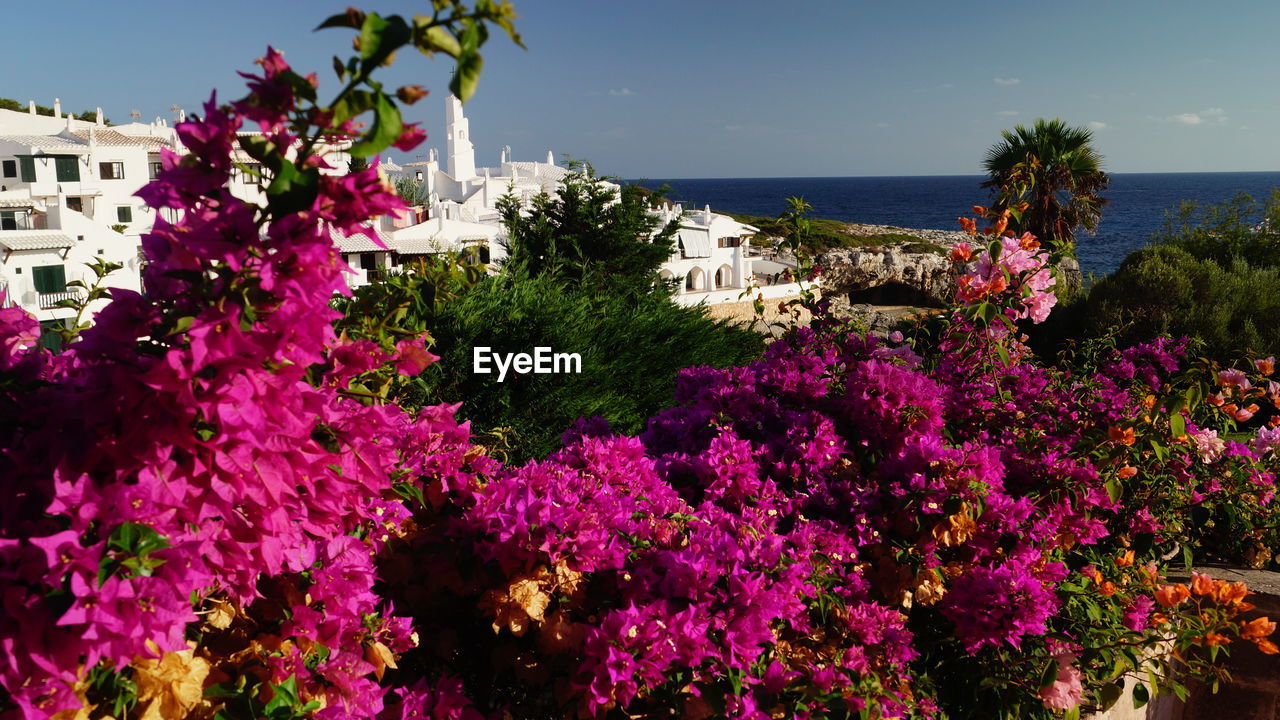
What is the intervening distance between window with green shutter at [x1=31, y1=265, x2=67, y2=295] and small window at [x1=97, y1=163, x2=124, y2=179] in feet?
31.1

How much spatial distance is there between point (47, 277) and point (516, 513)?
21.0 m

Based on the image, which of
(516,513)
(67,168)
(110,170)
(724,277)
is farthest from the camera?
(110,170)

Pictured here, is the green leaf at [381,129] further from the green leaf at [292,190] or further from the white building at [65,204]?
the white building at [65,204]

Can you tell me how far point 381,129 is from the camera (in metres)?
0.84

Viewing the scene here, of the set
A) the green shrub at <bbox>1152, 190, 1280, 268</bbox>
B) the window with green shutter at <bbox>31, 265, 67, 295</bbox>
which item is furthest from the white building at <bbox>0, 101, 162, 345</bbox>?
the green shrub at <bbox>1152, 190, 1280, 268</bbox>

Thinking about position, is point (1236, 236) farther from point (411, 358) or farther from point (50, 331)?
point (50, 331)

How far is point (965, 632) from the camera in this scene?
196 cm

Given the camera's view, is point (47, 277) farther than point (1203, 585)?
Yes

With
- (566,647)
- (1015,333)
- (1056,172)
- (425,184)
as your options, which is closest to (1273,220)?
(1056,172)

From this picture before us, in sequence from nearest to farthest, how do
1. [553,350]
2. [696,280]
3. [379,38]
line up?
[379,38] < [553,350] < [696,280]

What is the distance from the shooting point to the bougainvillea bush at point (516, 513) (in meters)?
0.94

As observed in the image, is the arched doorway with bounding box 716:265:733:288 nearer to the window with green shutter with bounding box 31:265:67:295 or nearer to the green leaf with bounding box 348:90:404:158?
the window with green shutter with bounding box 31:265:67:295

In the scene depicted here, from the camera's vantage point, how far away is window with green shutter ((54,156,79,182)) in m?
24.4

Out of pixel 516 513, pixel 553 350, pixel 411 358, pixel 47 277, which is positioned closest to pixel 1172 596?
pixel 516 513
